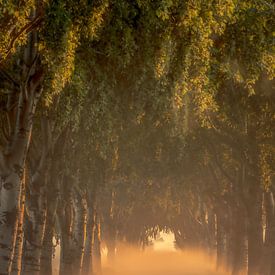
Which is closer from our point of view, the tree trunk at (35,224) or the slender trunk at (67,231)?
the tree trunk at (35,224)

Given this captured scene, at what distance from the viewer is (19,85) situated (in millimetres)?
15719

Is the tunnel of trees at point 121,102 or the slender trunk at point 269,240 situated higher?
the tunnel of trees at point 121,102

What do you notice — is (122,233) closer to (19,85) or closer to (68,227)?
(68,227)

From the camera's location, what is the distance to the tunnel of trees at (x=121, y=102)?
12.7 metres

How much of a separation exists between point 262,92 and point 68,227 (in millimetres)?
11146

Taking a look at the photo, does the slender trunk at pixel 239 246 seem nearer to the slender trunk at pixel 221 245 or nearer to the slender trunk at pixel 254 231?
the slender trunk at pixel 254 231

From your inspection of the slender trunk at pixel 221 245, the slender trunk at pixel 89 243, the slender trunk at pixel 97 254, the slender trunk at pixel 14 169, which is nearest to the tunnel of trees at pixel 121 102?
the slender trunk at pixel 14 169

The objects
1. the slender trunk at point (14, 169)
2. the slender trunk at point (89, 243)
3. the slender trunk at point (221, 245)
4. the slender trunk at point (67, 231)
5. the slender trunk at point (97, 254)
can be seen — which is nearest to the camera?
the slender trunk at point (14, 169)

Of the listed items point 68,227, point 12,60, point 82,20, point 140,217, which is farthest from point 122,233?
point 82,20

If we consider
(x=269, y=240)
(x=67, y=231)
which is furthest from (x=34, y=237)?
(x=269, y=240)

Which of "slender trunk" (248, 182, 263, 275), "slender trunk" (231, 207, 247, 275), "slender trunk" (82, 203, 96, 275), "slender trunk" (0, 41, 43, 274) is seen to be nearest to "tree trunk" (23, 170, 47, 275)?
"slender trunk" (0, 41, 43, 274)

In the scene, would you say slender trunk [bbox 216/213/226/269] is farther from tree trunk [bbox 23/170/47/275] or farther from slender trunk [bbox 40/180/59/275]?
tree trunk [bbox 23/170/47/275]

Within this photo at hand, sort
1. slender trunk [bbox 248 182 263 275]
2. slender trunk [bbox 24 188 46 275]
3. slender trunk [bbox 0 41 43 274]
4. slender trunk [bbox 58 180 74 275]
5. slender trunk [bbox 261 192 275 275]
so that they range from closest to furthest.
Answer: slender trunk [bbox 0 41 43 274]
slender trunk [bbox 24 188 46 275]
slender trunk [bbox 58 180 74 275]
slender trunk [bbox 248 182 263 275]
slender trunk [bbox 261 192 275 275]

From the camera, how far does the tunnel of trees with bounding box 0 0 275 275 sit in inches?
500
